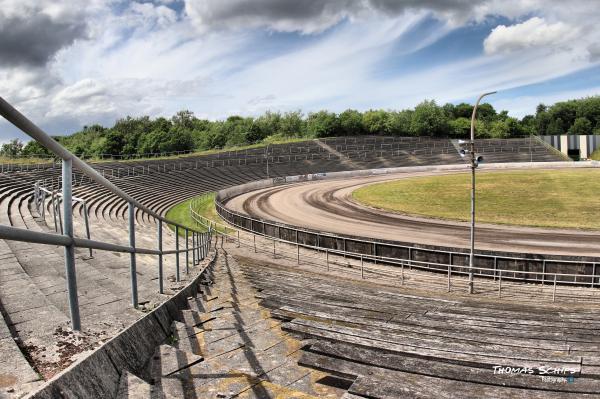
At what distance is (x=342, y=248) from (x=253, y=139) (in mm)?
114152

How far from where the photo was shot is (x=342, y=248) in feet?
76.8

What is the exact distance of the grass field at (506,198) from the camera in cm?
3478

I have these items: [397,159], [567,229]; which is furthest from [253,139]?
[567,229]

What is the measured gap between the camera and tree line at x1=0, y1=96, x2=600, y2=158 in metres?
114

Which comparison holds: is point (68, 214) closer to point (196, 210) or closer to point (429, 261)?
point (429, 261)

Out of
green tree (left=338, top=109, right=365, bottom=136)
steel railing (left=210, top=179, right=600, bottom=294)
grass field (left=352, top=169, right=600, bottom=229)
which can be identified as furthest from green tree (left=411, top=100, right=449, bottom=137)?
steel railing (left=210, top=179, right=600, bottom=294)

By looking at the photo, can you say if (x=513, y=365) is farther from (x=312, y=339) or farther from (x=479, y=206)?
(x=479, y=206)

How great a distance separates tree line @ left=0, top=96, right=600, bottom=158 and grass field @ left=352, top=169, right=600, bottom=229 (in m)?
63.0

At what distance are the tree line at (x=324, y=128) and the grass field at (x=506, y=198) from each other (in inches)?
2479

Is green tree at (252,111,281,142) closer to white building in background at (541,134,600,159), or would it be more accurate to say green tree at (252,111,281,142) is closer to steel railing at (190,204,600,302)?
white building in background at (541,134,600,159)

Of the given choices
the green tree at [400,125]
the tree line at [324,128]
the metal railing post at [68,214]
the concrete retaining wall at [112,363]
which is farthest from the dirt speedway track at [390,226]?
the green tree at [400,125]

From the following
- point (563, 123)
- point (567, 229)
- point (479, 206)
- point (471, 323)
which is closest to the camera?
point (471, 323)

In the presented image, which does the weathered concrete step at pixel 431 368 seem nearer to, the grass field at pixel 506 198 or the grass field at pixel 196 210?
the grass field at pixel 196 210

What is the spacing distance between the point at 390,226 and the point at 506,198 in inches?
706
